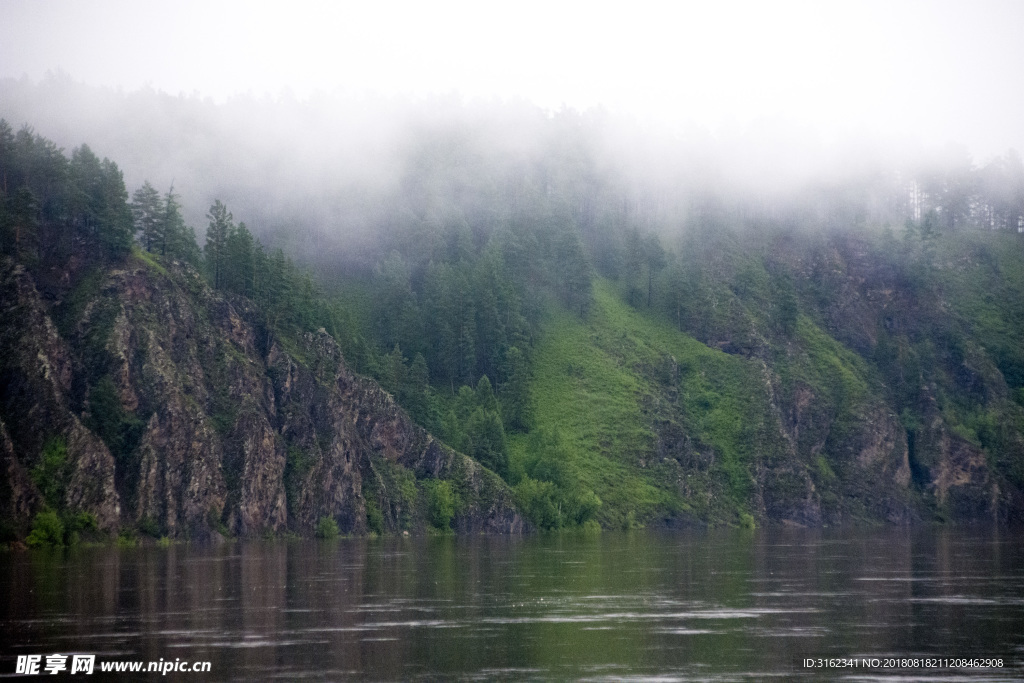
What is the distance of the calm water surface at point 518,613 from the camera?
4603 cm

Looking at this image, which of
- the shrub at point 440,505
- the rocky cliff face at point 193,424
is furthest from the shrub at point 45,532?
the shrub at point 440,505

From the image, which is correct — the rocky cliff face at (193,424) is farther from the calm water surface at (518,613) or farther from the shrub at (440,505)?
the calm water surface at (518,613)

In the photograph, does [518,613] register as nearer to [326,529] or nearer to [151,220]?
[326,529]

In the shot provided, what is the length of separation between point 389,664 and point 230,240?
454ft

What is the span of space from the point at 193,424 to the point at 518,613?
87.1 metres

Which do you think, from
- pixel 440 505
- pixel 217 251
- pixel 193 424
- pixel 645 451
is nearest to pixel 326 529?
pixel 440 505

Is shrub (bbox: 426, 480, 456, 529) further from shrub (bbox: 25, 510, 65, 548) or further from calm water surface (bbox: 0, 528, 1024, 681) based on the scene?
shrub (bbox: 25, 510, 65, 548)

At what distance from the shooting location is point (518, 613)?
62.2 m

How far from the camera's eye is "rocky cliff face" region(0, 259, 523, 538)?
126 meters

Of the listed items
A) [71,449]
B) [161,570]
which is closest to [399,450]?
[71,449]

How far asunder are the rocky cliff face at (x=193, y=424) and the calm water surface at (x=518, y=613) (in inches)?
802

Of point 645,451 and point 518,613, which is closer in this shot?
point 518,613

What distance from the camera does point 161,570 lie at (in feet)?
291

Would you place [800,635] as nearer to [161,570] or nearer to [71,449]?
[161,570]
